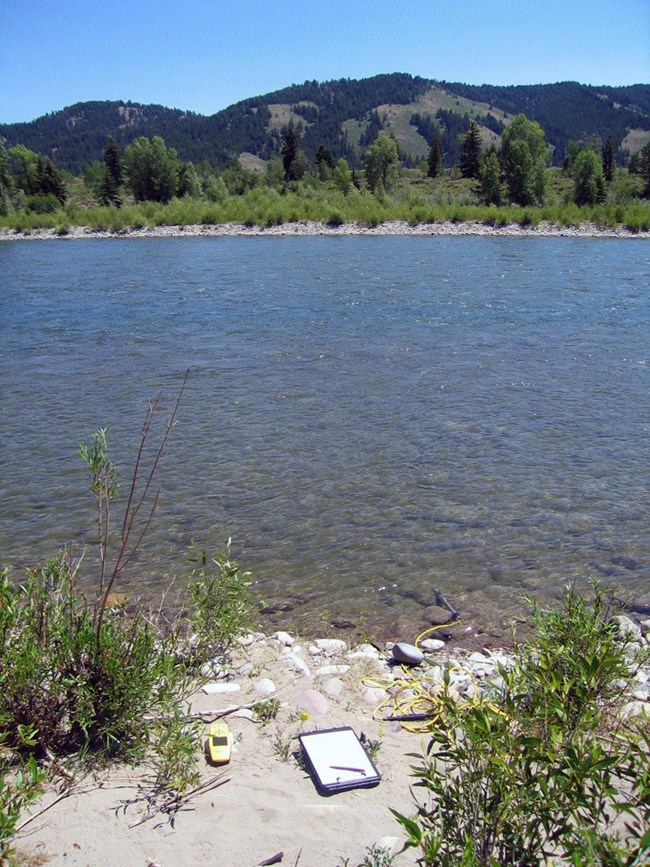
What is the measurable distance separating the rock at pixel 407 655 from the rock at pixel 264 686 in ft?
3.25

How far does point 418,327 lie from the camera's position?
18359mm

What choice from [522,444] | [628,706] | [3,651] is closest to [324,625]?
[628,706]

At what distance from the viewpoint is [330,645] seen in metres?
5.61

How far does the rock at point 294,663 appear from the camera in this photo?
5.12 metres

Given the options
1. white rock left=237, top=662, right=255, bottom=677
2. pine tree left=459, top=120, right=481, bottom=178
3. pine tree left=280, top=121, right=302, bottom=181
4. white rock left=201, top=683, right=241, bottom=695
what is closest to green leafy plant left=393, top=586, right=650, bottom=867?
white rock left=201, top=683, right=241, bottom=695

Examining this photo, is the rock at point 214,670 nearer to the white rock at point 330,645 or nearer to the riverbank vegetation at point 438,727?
the riverbank vegetation at point 438,727

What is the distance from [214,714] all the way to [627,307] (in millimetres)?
20041

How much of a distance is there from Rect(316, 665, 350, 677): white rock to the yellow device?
1.11 metres

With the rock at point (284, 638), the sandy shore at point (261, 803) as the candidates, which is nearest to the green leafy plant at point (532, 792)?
the sandy shore at point (261, 803)

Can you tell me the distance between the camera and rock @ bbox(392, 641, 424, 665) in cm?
525

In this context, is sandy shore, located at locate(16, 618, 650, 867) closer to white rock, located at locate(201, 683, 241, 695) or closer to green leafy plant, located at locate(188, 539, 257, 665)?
white rock, located at locate(201, 683, 241, 695)

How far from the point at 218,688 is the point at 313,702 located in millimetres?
659

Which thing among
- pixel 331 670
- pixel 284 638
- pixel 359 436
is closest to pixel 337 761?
pixel 331 670

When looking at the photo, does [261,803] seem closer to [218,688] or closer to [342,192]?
[218,688]
